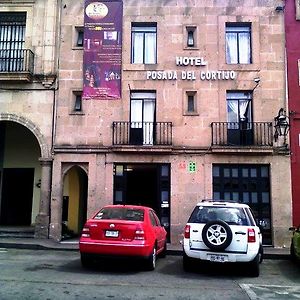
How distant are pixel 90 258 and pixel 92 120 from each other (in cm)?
795

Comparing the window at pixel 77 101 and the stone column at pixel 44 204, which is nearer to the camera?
the stone column at pixel 44 204

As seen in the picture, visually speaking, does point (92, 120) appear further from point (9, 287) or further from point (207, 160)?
point (9, 287)

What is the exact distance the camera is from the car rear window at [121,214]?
421 inches

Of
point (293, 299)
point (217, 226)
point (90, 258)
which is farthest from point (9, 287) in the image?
point (293, 299)

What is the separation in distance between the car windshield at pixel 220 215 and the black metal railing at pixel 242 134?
6.57 metres

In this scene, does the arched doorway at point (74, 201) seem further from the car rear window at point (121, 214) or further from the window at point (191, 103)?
the car rear window at point (121, 214)

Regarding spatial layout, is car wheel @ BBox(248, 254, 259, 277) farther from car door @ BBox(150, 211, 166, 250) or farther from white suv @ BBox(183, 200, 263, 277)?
car door @ BBox(150, 211, 166, 250)

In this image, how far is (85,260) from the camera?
1055 centimetres

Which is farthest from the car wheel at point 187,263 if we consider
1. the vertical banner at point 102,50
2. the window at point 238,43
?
the window at point 238,43

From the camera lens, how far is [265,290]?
8.62 meters

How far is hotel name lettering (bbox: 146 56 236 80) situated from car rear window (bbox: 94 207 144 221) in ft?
25.9

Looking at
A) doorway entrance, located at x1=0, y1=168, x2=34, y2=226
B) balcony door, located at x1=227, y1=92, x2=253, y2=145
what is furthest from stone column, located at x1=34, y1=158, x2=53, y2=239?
balcony door, located at x1=227, y1=92, x2=253, y2=145

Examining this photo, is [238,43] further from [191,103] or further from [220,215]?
[220,215]

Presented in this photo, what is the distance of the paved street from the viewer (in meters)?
7.89
